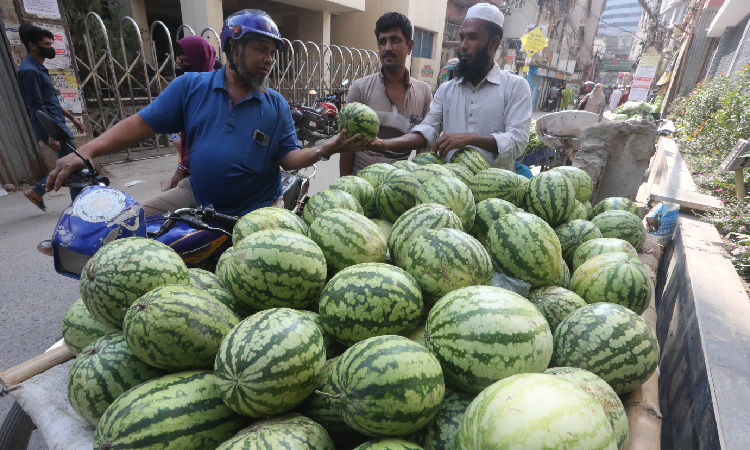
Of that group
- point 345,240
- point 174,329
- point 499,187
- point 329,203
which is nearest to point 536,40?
point 499,187

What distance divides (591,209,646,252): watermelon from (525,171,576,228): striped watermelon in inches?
14.7

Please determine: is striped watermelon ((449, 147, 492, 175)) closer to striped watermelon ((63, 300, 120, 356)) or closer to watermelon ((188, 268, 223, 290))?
watermelon ((188, 268, 223, 290))

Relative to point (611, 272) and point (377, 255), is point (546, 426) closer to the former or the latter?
point (377, 255)

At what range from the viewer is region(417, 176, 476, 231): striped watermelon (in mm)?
2014

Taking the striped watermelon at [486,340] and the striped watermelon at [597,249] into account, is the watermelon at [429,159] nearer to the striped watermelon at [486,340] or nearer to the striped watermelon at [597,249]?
the striped watermelon at [597,249]

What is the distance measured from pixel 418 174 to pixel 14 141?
7.43 metres

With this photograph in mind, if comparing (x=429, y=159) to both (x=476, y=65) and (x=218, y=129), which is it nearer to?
(x=476, y=65)

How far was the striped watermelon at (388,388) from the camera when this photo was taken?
3.43 feet

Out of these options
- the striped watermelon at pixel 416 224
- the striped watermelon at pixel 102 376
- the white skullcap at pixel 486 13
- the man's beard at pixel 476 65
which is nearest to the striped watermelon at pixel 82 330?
the striped watermelon at pixel 102 376

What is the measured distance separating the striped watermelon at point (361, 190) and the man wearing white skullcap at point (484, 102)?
85 centimetres

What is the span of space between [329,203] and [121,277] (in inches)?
40.3

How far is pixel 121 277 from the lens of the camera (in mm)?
1373

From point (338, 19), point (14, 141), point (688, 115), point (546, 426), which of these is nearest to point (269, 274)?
point (546, 426)

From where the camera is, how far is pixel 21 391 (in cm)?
143
